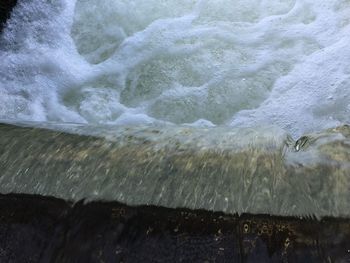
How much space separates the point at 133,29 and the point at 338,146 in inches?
95.1

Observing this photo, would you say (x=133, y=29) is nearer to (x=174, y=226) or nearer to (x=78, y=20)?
(x=78, y=20)

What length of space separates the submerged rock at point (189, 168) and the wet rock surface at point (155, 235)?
50 millimetres

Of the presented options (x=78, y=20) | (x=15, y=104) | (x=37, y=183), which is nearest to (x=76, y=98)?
(x=15, y=104)

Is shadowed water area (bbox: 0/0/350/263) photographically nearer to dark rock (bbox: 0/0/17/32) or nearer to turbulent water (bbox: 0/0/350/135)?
turbulent water (bbox: 0/0/350/135)

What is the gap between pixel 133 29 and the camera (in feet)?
13.5

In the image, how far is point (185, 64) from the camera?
375 cm

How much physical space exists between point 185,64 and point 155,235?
205cm

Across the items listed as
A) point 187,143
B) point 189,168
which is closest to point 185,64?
point 187,143

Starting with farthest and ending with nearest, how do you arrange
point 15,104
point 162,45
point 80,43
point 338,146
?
1. point 80,43
2. point 162,45
3. point 15,104
4. point 338,146

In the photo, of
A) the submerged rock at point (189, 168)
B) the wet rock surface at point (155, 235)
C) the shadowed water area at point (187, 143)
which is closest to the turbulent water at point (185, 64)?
the shadowed water area at point (187, 143)

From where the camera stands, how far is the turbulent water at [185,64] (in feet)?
11.2

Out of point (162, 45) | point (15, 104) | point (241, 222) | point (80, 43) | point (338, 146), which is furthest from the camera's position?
point (80, 43)

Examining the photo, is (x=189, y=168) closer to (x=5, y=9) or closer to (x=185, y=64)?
(x=185, y=64)

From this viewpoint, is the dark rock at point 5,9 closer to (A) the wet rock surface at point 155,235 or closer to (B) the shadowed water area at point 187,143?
(B) the shadowed water area at point 187,143
